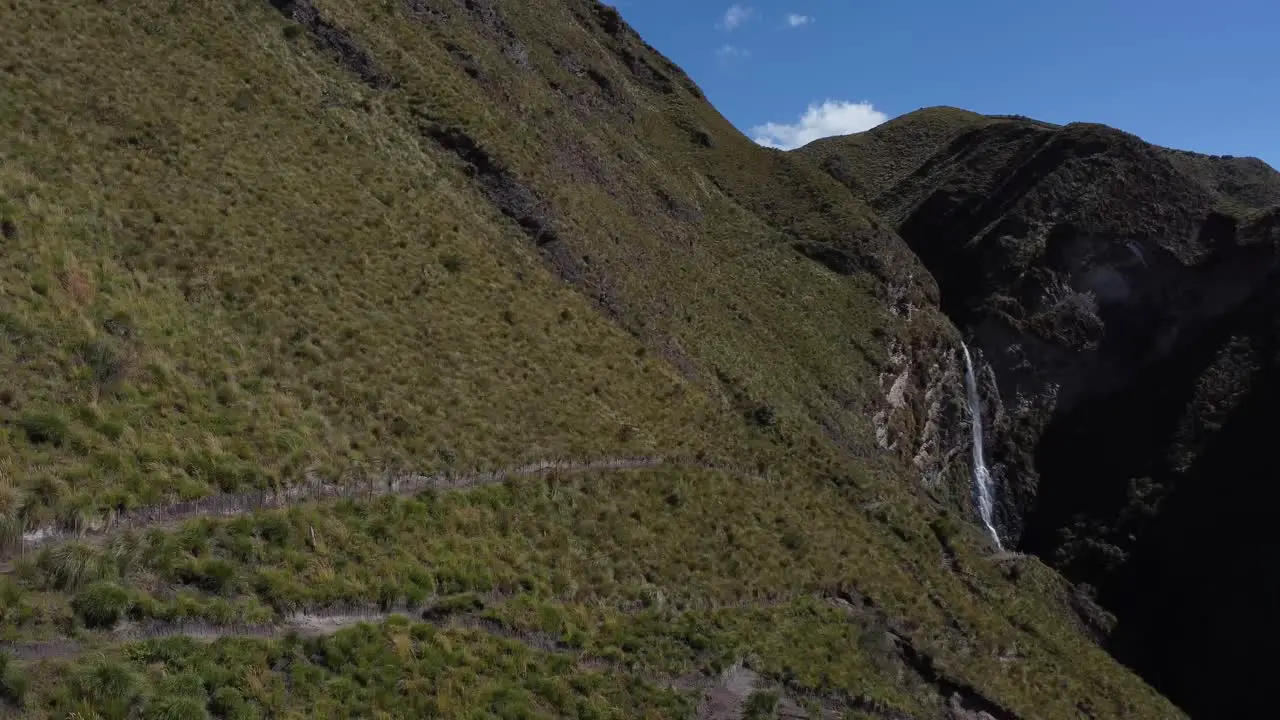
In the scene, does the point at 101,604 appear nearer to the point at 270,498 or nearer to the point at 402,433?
the point at 270,498

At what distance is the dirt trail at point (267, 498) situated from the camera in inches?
448

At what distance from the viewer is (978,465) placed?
64.4 m

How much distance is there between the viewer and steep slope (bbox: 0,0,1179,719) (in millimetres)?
11914

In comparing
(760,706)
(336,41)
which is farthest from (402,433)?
(336,41)

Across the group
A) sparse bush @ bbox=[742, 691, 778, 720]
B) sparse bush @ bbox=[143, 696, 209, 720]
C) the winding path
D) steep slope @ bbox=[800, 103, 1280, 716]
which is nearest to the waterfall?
steep slope @ bbox=[800, 103, 1280, 716]

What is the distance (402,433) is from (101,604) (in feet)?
28.8

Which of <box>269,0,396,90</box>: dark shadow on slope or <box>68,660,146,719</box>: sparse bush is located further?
<box>269,0,396,90</box>: dark shadow on slope

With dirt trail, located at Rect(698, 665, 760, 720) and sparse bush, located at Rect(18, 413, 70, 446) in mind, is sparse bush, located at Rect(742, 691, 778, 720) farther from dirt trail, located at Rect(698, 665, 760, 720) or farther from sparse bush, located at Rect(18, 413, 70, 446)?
sparse bush, located at Rect(18, 413, 70, 446)

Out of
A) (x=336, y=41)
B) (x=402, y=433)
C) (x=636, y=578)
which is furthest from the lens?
(x=336, y=41)

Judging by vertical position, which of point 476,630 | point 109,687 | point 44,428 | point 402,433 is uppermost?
point 402,433

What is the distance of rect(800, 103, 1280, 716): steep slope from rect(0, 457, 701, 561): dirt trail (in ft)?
181

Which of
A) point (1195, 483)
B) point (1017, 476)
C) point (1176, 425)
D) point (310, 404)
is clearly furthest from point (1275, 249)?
point (310, 404)

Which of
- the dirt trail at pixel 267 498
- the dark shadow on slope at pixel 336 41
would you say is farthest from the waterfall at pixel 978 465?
the dark shadow on slope at pixel 336 41

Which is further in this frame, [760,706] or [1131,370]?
[1131,370]
